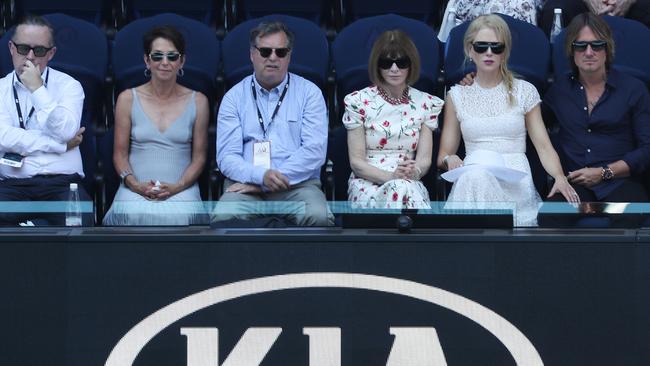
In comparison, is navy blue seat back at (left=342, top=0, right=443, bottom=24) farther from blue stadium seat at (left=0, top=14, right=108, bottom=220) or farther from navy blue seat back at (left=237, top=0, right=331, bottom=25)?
blue stadium seat at (left=0, top=14, right=108, bottom=220)

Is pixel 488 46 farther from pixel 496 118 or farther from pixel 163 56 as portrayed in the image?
pixel 163 56

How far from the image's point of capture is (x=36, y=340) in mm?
5070

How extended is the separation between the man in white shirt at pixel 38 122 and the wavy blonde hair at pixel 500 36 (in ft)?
6.58

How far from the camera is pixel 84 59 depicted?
759 cm

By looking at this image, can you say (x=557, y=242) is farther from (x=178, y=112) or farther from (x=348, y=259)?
(x=178, y=112)

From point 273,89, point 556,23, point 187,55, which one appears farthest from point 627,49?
point 187,55

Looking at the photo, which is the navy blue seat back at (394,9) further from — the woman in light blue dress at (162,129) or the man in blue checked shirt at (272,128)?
the woman in light blue dress at (162,129)

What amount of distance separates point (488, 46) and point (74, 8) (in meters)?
3.03

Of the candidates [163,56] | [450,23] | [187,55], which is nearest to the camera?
[163,56]

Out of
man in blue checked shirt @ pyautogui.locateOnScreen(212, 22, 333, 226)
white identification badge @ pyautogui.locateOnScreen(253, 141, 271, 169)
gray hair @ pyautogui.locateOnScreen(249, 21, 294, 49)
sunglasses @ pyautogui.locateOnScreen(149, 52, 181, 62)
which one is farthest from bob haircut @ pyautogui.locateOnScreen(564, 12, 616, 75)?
sunglasses @ pyautogui.locateOnScreen(149, 52, 181, 62)

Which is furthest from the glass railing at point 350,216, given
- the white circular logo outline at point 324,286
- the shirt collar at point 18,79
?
the shirt collar at point 18,79

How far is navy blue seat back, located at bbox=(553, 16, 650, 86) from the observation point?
7.45 meters

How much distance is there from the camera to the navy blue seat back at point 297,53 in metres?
7.46

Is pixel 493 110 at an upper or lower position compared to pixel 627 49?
lower
